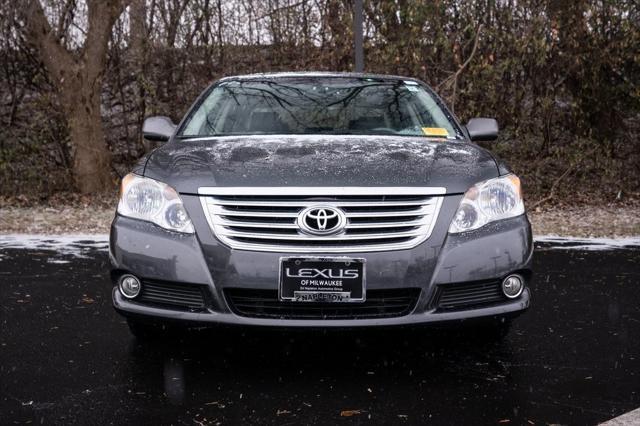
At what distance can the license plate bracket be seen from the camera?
3707mm

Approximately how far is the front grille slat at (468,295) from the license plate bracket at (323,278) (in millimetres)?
376

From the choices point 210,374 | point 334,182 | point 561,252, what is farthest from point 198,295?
point 561,252

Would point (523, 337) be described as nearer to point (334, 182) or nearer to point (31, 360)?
point (334, 182)

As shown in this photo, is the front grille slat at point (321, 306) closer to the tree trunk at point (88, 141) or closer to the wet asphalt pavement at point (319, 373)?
the wet asphalt pavement at point (319, 373)

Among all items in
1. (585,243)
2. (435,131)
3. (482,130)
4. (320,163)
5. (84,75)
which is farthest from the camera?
(84,75)

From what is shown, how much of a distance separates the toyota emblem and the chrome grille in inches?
0.8

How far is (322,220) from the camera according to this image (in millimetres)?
3750

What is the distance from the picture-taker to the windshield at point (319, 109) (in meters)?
5.10

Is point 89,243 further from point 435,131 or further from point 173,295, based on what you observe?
point 173,295

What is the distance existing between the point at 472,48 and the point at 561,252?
523 centimetres

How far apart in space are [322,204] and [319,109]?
1.65m

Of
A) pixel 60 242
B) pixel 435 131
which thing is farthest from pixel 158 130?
pixel 60 242

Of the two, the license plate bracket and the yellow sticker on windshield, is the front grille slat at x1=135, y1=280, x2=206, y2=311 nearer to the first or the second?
the license plate bracket

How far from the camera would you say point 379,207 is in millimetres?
3826
